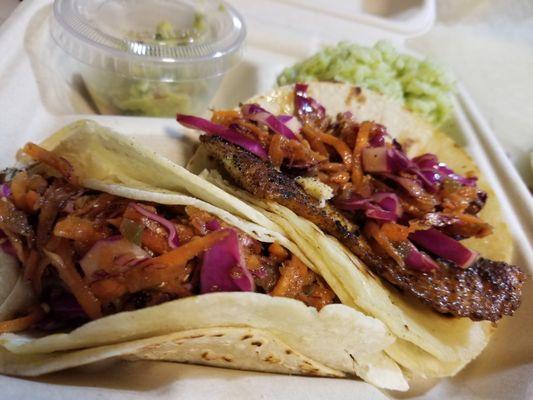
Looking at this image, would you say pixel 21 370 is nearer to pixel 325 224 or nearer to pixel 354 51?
pixel 325 224

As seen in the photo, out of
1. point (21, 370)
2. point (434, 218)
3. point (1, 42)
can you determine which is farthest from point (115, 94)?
point (434, 218)

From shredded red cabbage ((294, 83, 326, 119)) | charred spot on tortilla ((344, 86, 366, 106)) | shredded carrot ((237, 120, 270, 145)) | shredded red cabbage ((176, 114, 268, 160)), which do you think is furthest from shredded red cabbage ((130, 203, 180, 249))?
charred spot on tortilla ((344, 86, 366, 106))

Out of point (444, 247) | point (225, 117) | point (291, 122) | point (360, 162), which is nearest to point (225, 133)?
point (225, 117)

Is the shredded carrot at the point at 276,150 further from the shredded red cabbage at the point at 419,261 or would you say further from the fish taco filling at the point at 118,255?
the shredded red cabbage at the point at 419,261

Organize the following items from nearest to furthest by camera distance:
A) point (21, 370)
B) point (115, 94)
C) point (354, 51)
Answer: point (21, 370) → point (115, 94) → point (354, 51)

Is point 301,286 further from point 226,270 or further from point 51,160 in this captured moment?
point 51,160

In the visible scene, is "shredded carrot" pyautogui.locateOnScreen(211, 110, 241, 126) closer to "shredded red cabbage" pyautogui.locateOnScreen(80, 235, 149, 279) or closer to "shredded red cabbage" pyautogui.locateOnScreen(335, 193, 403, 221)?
"shredded red cabbage" pyautogui.locateOnScreen(335, 193, 403, 221)
